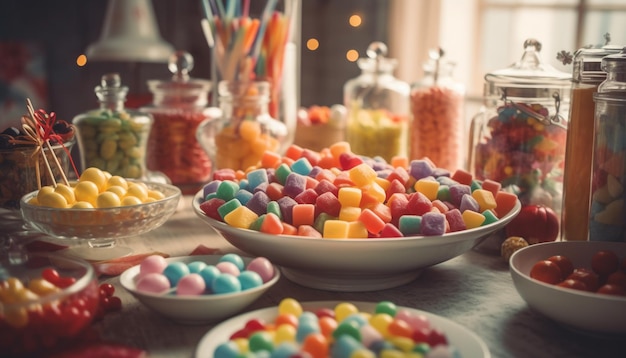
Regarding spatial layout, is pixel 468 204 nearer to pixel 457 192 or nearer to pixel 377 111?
pixel 457 192

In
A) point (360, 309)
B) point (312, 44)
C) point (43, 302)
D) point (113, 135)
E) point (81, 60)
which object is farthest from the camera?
point (312, 44)

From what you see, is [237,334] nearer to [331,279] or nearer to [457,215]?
[331,279]

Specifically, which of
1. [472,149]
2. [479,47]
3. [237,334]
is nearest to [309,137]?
[472,149]

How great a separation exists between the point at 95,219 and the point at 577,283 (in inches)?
28.1

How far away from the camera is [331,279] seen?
3.29 ft

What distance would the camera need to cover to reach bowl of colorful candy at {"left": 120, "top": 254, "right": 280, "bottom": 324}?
2.73 ft

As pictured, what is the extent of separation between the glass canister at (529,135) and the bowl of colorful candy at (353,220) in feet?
0.40

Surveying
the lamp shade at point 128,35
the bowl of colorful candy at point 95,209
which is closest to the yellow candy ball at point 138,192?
the bowl of colorful candy at point 95,209

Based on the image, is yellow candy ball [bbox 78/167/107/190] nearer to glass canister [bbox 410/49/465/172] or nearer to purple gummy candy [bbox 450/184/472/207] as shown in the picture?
purple gummy candy [bbox 450/184/472/207]

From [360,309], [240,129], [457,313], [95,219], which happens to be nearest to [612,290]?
[457,313]

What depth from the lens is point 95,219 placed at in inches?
42.5

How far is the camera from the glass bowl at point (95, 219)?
3.51 feet

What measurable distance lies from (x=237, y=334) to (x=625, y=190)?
641 mm

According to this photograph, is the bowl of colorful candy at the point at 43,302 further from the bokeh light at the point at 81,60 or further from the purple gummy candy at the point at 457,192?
the bokeh light at the point at 81,60
